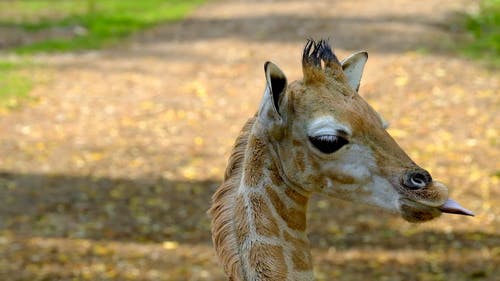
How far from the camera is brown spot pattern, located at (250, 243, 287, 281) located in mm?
3963

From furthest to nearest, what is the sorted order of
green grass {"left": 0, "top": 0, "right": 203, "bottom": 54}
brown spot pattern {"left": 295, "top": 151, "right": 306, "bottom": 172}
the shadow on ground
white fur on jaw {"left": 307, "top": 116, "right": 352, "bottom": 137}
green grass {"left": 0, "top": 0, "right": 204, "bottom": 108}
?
1. green grass {"left": 0, "top": 0, "right": 203, "bottom": 54}
2. green grass {"left": 0, "top": 0, "right": 204, "bottom": 108}
3. the shadow on ground
4. brown spot pattern {"left": 295, "top": 151, "right": 306, "bottom": 172}
5. white fur on jaw {"left": 307, "top": 116, "right": 352, "bottom": 137}

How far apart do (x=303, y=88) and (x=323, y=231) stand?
5.97 m

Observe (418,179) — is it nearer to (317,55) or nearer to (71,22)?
(317,55)

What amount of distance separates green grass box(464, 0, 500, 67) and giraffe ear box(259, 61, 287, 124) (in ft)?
40.5

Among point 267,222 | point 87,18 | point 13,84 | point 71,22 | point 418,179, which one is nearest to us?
point 418,179

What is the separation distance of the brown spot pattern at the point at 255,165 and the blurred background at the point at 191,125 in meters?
4.87

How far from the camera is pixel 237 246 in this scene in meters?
4.02

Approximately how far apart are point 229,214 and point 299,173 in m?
0.35

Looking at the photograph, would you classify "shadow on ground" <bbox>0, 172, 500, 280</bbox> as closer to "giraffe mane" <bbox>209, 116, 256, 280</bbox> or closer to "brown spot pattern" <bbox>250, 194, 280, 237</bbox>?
"giraffe mane" <bbox>209, 116, 256, 280</bbox>

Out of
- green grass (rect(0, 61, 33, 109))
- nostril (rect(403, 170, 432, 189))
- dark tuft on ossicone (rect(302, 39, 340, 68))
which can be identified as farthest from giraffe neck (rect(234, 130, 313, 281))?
green grass (rect(0, 61, 33, 109))

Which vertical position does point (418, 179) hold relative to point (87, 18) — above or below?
above

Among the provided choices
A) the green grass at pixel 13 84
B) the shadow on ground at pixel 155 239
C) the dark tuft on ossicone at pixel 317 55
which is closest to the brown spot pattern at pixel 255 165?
the dark tuft on ossicone at pixel 317 55

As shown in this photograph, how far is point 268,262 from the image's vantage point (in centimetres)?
399

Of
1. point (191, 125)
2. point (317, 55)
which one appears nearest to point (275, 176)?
point (317, 55)
